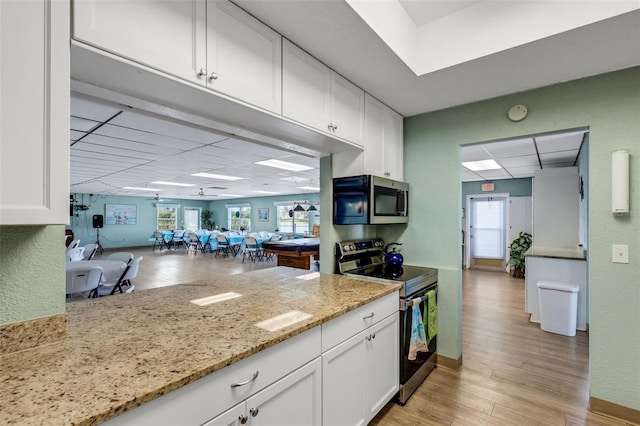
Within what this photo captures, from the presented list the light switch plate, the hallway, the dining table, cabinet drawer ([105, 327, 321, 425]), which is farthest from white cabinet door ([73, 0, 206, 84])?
the dining table

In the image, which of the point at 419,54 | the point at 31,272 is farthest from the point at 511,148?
the point at 31,272

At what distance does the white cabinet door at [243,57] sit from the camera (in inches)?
51.9

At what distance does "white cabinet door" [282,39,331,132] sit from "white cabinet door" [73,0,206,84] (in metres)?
0.49

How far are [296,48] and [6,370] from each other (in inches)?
71.8

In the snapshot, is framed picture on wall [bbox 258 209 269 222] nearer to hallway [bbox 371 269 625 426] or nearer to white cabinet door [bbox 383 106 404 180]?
hallway [bbox 371 269 625 426]

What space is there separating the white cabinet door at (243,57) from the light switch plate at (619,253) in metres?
2.34

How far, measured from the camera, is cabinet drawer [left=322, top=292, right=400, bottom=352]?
1.44m

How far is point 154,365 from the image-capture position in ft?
2.99

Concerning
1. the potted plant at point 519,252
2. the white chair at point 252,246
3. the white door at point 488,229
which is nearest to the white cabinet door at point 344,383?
the potted plant at point 519,252

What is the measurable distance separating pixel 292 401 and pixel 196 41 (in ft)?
5.14

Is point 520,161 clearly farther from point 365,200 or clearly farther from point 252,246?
point 252,246

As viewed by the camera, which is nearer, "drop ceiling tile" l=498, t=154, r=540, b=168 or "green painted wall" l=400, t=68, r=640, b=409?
"green painted wall" l=400, t=68, r=640, b=409

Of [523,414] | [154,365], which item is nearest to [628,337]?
[523,414]

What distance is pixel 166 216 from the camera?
13.5 metres
